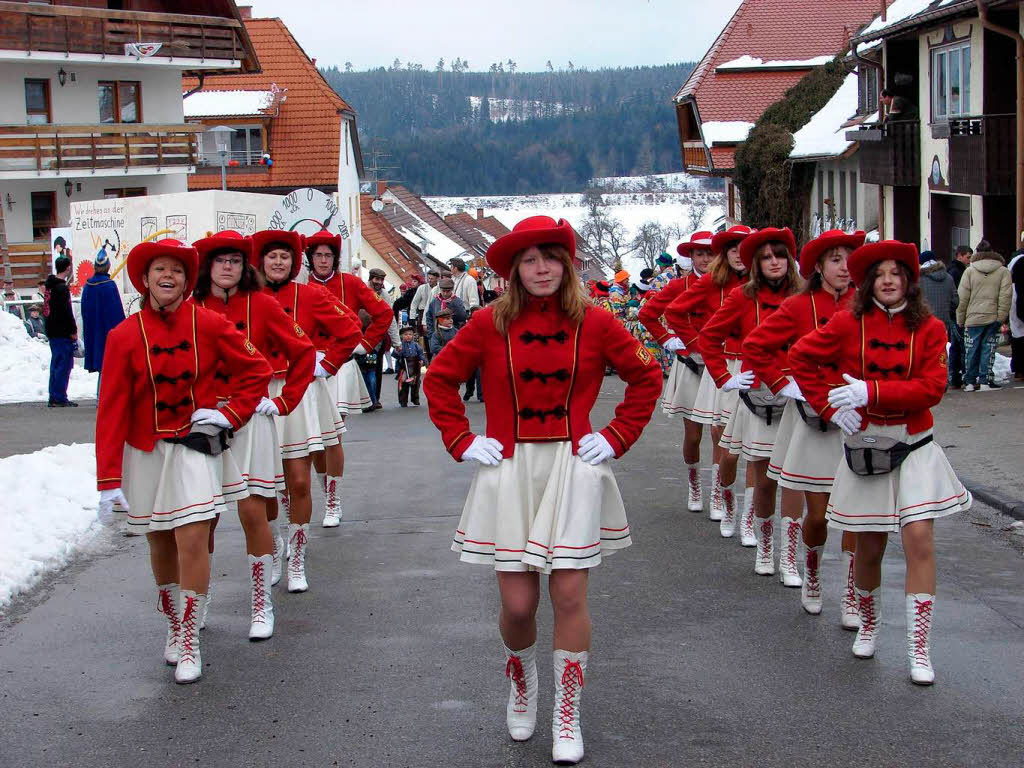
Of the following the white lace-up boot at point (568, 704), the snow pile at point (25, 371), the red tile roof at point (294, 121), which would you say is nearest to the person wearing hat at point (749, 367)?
the white lace-up boot at point (568, 704)

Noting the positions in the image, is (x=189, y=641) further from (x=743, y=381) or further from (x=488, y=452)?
(x=743, y=381)

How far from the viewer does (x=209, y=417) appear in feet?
21.5

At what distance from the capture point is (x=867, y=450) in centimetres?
640

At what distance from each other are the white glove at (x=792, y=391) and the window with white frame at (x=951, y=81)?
2159 centimetres

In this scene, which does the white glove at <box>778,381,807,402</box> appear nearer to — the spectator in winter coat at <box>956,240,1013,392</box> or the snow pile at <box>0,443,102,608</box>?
the snow pile at <box>0,443,102,608</box>

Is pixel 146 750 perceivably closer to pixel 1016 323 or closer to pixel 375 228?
pixel 1016 323

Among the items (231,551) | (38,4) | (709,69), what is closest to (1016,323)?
(231,551)

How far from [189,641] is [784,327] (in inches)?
139

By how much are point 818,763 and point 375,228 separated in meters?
68.7

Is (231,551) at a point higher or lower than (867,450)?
lower

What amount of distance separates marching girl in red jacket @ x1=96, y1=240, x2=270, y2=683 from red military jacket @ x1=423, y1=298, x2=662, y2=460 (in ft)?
4.80

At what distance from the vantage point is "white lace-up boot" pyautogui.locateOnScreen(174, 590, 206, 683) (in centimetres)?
651

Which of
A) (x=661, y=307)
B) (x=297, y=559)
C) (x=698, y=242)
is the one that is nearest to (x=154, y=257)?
(x=297, y=559)

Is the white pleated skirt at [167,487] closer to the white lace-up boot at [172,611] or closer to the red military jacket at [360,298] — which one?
the white lace-up boot at [172,611]
